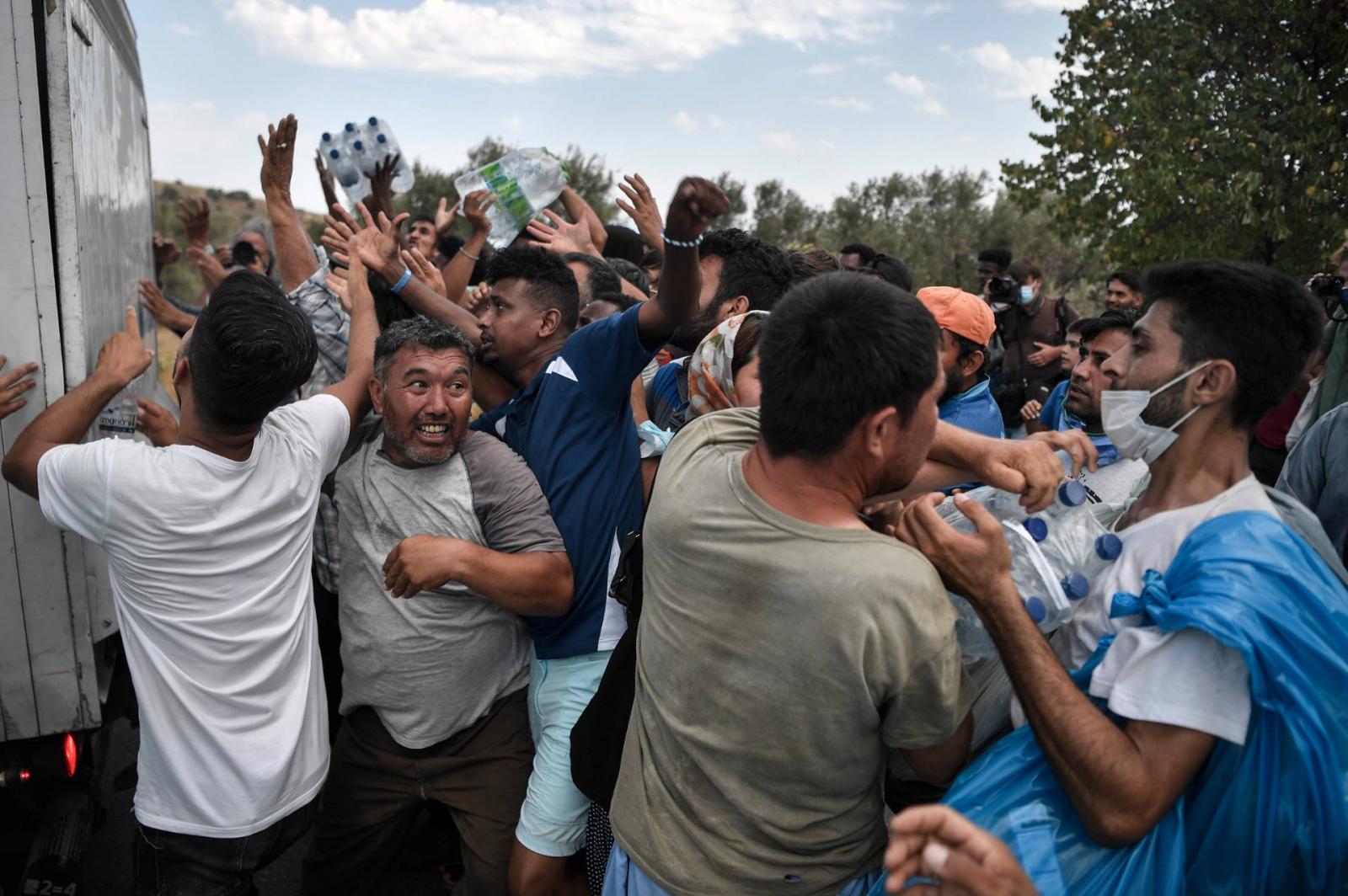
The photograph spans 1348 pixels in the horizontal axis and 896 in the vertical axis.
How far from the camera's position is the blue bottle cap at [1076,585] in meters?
1.90

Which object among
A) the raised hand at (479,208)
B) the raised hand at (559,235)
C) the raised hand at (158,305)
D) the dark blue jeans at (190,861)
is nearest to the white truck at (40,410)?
the dark blue jeans at (190,861)

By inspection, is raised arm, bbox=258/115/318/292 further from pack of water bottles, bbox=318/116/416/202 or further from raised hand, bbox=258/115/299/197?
pack of water bottles, bbox=318/116/416/202

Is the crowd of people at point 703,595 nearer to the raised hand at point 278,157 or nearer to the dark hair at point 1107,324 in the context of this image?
the raised hand at point 278,157

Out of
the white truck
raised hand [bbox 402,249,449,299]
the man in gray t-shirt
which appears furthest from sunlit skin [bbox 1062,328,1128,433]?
the white truck

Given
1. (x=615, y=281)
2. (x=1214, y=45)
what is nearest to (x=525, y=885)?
(x=615, y=281)

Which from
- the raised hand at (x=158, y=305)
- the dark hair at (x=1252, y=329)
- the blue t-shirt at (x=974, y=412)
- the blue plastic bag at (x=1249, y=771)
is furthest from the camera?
the raised hand at (x=158, y=305)

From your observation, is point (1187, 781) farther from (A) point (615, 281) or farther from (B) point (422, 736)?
(A) point (615, 281)

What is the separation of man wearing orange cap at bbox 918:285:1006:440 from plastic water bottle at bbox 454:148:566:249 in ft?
8.85

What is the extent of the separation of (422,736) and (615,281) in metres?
2.67

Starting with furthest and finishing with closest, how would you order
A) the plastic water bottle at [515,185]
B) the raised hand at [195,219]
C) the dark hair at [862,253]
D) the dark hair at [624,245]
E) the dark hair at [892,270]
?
the dark hair at [862,253] < the dark hair at [624,245] < the dark hair at [892,270] < the raised hand at [195,219] < the plastic water bottle at [515,185]

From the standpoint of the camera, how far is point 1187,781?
1611 mm

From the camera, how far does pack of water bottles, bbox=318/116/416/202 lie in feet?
16.7

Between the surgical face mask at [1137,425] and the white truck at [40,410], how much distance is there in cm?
273

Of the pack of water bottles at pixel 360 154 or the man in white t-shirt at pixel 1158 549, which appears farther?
the pack of water bottles at pixel 360 154
